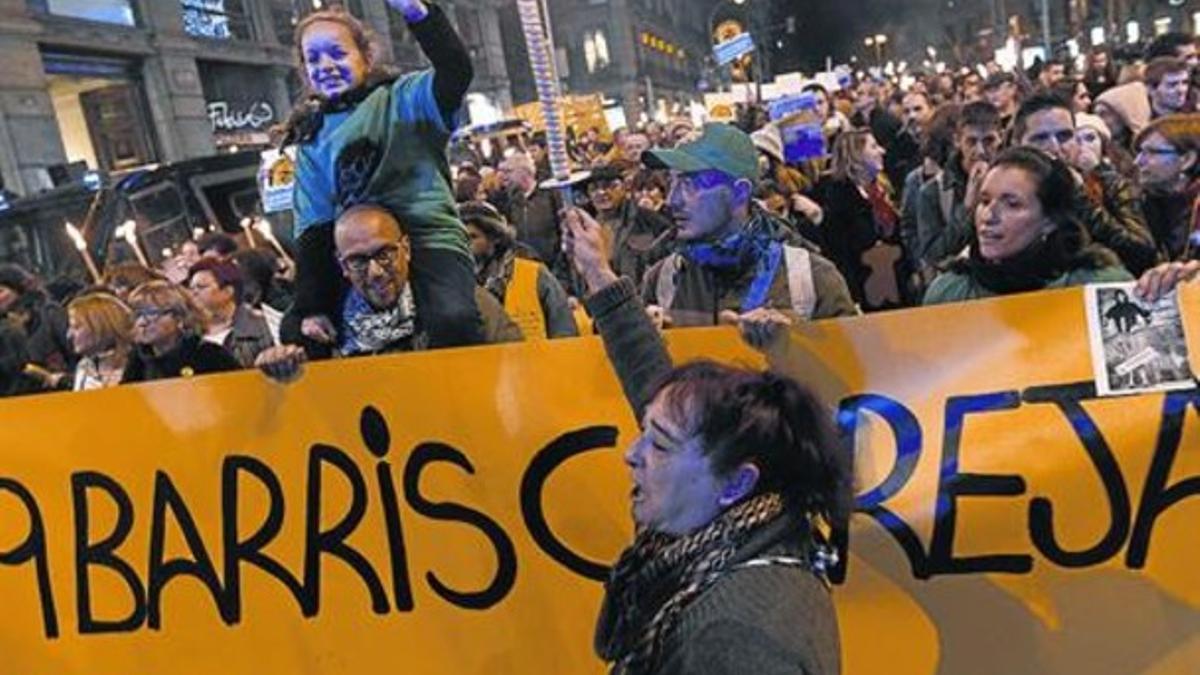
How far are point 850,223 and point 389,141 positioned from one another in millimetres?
3479

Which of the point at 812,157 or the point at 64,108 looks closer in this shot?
the point at 812,157

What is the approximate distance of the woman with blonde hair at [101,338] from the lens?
175 inches

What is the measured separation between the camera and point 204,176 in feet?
35.8

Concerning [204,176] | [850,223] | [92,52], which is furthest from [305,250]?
[92,52]

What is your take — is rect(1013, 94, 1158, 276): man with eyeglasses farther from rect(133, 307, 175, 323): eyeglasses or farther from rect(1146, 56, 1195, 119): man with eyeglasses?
rect(133, 307, 175, 323): eyeglasses

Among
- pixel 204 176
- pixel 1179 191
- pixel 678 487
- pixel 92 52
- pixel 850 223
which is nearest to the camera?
pixel 678 487

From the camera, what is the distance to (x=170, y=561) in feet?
10.5

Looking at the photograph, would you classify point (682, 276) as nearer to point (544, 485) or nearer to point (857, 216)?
point (544, 485)

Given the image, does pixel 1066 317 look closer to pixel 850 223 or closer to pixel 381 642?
pixel 381 642

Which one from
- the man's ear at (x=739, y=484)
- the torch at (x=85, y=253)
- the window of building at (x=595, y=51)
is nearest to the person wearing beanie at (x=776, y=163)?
the torch at (x=85, y=253)

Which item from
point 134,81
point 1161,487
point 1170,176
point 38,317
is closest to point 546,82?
point 1161,487

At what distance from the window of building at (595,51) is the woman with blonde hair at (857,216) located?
5965 centimetres

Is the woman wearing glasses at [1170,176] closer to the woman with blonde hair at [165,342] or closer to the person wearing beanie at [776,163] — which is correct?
the person wearing beanie at [776,163]

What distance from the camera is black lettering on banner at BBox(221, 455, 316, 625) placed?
3.14 metres
